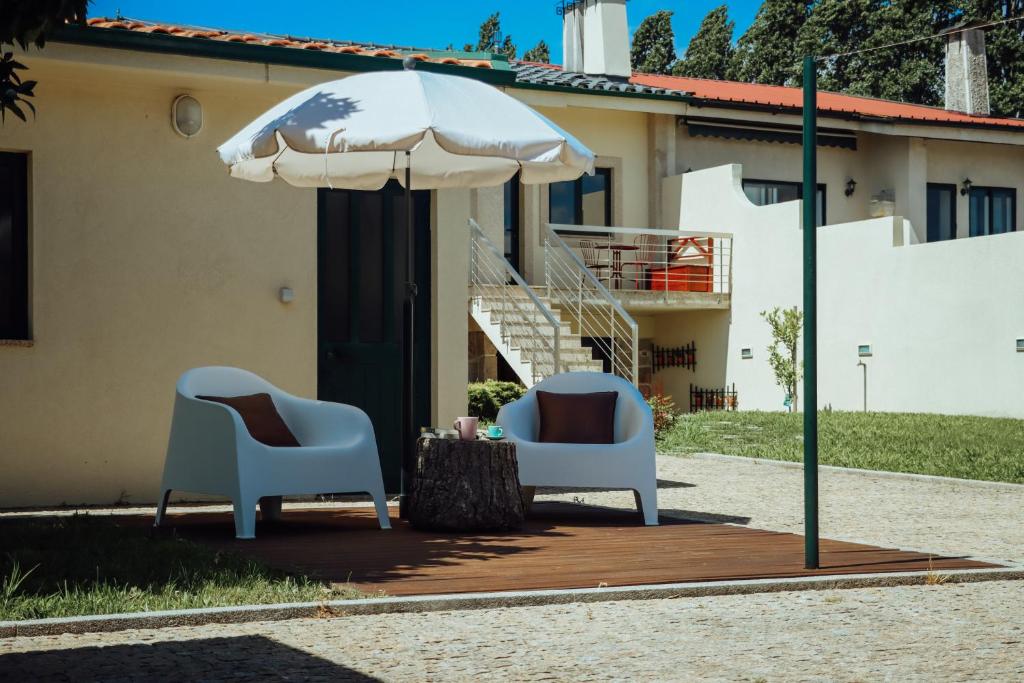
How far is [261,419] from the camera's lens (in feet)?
27.2

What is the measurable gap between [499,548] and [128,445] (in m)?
3.65

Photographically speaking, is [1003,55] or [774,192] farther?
[1003,55]

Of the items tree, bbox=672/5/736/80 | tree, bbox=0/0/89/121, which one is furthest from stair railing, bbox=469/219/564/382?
tree, bbox=672/5/736/80

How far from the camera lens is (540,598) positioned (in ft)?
18.1

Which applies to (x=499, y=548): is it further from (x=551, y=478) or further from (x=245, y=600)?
(x=245, y=600)

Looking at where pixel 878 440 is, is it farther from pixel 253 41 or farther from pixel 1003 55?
pixel 1003 55

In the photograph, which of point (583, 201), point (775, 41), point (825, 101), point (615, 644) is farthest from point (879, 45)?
point (615, 644)

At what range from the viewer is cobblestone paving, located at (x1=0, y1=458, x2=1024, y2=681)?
4.23 metres

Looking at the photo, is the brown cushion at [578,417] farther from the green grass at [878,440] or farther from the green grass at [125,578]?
the green grass at [878,440]

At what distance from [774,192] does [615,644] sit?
2091 centimetres

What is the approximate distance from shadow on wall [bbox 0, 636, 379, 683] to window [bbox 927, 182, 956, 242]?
2278 cm

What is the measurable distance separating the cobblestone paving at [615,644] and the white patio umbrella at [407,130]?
9.63ft

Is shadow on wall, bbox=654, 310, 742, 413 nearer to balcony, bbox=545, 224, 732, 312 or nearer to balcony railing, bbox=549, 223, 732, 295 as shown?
balcony, bbox=545, 224, 732, 312

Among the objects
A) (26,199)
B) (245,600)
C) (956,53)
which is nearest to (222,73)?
(26,199)
